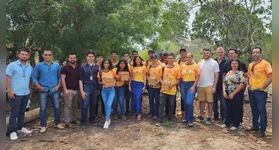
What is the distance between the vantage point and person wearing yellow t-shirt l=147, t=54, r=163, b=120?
19.5 feet

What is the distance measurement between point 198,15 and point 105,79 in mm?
6341

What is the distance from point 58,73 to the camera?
215 inches

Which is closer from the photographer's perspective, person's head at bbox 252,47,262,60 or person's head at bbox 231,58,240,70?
person's head at bbox 252,47,262,60

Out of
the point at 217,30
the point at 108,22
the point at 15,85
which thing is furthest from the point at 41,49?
the point at 217,30

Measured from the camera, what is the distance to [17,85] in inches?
189

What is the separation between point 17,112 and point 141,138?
261cm

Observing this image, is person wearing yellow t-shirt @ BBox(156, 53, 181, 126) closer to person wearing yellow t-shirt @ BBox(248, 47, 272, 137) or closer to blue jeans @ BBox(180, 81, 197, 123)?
blue jeans @ BBox(180, 81, 197, 123)

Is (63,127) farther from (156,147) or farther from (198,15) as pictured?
(198,15)

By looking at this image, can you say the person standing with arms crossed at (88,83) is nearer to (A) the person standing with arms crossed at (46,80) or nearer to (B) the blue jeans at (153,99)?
(A) the person standing with arms crossed at (46,80)

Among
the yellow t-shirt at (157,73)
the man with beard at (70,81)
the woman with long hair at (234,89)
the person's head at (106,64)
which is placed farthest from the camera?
the yellow t-shirt at (157,73)

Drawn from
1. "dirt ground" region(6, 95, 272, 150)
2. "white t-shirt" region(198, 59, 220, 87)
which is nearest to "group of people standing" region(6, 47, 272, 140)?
"white t-shirt" region(198, 59, 220, 87)

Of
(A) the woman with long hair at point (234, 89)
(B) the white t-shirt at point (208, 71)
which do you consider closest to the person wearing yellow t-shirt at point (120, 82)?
(B) the white t-shirt at point (208, 71)

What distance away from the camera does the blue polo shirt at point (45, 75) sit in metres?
5.21

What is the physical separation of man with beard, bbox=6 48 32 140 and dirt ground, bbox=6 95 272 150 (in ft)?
1.59
